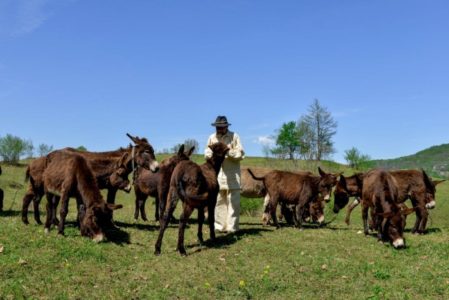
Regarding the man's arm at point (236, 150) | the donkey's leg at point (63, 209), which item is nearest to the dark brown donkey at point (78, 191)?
the donkey's leg at point (63, 209)

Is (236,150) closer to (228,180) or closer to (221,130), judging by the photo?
(221,130)

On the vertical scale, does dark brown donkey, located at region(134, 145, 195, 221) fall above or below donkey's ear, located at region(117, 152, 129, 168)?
below

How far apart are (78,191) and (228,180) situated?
4.55m

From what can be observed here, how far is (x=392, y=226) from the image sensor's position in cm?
1246

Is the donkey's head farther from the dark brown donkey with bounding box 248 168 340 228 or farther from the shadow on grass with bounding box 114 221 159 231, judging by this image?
the dark brown donkey with bounding box 248 168 340 228

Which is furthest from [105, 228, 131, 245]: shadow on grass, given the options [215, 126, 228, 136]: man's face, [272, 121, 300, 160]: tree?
[272, 121, 300, 160]: tree

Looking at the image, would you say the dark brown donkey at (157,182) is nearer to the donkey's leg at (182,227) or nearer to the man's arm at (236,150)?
the man's arm at (236,150)

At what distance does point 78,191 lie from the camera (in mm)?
11727

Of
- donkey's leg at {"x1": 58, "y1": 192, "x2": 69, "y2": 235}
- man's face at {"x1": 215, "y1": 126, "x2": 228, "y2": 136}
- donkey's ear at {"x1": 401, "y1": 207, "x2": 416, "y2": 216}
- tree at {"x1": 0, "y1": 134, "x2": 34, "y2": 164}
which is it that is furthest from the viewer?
tree at {"x1": 0, "y1": 134, "x2": 34, "y2": 164}

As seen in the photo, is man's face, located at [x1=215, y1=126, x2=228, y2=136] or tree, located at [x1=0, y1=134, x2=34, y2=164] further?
tree, located at [x1=0, y1=134, x2=34, y2=164]

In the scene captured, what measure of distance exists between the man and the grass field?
829 millimetres

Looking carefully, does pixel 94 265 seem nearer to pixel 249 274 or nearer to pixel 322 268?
pixel 249 274

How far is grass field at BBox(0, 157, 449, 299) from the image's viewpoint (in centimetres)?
866

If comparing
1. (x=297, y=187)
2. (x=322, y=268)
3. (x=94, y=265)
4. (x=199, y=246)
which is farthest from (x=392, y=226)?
(x=94, y=265)
